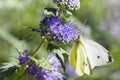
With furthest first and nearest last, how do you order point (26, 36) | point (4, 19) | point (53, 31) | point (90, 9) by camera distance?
1. point (90, 9)
2. point (4, 19)
3. point (26, 36)
4. point (53, 31)

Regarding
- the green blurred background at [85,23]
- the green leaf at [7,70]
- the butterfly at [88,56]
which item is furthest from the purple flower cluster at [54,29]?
the green blurred background at [85,23]

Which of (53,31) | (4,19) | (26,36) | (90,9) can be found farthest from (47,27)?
(90,9)

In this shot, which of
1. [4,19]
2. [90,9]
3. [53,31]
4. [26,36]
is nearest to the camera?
[53,31]

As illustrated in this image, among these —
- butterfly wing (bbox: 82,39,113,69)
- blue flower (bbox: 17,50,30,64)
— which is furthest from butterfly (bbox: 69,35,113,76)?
blue flower (bbox: 17,50,30,64)

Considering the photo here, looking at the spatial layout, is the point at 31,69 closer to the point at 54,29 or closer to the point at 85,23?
the point at 54,29

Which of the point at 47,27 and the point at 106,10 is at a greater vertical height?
the point at 106,10

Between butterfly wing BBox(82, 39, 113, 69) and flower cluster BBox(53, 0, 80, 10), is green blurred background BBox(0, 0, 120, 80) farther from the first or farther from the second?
flower cluster BBox(53, 0, 80, 10)

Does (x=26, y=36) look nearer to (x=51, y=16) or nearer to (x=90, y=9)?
(x=51, y=16)
